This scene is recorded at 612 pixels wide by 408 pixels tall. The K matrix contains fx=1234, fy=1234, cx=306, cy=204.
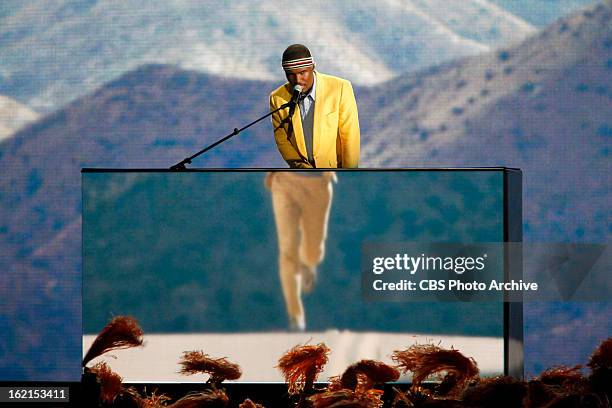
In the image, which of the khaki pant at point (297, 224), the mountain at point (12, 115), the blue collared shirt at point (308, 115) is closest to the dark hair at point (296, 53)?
the blue collared shirt at point (308, 115)

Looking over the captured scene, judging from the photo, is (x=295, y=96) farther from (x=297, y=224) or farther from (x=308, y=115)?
(x=297, y=224)

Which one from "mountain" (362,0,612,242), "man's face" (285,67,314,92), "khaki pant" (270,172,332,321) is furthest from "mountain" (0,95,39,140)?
"khaki pant" (270,172,332,321)

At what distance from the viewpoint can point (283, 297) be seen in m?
3.16

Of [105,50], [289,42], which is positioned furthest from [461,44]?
[105,50]

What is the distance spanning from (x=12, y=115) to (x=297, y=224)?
10.9 ft

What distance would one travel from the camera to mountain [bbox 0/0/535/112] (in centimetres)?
583

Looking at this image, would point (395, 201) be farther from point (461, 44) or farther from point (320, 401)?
point (461, 44)

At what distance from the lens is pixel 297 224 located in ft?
10.4

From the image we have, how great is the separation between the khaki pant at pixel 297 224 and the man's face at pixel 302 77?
0.53 metres

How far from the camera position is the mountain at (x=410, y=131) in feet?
18.7

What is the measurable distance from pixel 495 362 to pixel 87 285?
1065mm

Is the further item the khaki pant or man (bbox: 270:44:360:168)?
man (bbox: 270:44:360:168)

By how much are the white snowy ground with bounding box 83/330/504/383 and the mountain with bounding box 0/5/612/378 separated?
2.50 meters

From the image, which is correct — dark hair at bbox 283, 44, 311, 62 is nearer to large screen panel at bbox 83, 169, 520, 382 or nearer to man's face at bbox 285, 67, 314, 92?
man's face at bbox 285, 67, 314, 92
